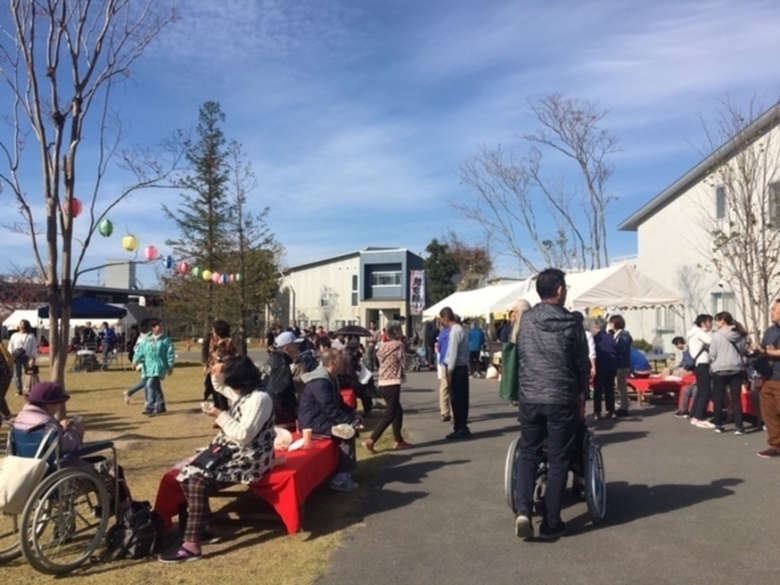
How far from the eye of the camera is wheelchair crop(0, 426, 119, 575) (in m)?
4.38

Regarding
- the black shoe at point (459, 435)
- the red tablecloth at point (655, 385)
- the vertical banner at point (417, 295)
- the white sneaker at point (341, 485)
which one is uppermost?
the vertical banner at point (417, 295)

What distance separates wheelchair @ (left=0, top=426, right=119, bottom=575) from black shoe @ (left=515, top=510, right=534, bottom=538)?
2946 mm

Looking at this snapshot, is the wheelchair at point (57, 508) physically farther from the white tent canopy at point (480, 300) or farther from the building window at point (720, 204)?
the building window at point (720, 204)

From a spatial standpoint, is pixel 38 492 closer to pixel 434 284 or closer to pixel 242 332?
pixel 242 332

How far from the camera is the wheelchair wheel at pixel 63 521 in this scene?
4.35 meters

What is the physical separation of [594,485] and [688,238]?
62.5ft

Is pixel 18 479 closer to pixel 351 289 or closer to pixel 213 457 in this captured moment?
pixel 213 457

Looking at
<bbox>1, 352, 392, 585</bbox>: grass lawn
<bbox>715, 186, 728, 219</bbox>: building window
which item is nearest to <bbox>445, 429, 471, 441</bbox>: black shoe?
<bbox>1, 352, 392, 585</bbox>: grass lawn

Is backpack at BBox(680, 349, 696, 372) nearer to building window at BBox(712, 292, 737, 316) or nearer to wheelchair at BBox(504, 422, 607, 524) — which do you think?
wheelchair at BBox(504, 422, 607, 524)

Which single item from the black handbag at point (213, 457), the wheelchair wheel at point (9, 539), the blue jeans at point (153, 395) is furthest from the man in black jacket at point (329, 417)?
the blue jeans at point (153, 395)

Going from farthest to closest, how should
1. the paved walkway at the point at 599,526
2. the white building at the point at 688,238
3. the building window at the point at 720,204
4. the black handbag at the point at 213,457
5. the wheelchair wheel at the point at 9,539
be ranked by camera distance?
the building window at the point at 720,204
the white building at the point at 688,238
the black handbag at the point at 213,457
the wheelchair wheel at the point at 9,539
the paved walkway at the point at 599,526

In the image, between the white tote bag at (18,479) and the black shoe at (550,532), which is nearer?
the white tote bag at (18,479)

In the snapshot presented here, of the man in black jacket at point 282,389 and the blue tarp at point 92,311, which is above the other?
the blue tarp at point 92,311

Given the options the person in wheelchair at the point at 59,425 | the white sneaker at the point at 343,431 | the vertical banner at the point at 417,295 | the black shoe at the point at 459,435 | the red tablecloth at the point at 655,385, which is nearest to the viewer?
the person in wheelchair at the point at 59,425
